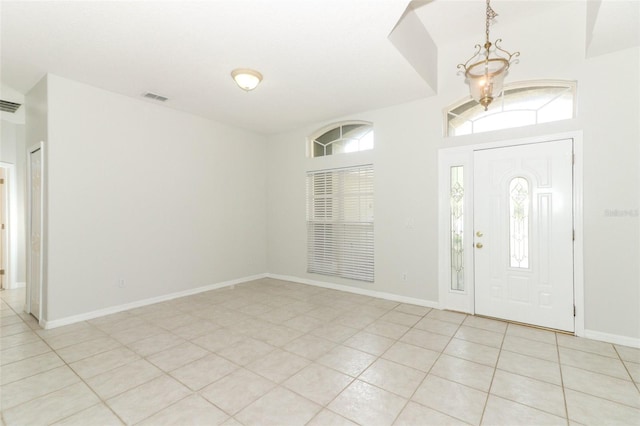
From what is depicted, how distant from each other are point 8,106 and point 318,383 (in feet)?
20.5

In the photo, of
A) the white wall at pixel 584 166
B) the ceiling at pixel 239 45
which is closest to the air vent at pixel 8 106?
the ceiling at pixel 239 45

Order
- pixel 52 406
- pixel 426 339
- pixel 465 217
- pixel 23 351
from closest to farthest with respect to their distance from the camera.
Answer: pixel 52 406 < pixel 23 351 < pixel 426 339 < pixel 465 217

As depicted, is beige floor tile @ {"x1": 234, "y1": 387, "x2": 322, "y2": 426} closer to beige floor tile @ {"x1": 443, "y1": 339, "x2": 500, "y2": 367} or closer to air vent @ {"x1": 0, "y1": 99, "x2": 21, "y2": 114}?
beige floor tile @ {"x1": 443, "y1": 339, "x2": 500, "y2": 367}

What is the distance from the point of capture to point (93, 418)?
6.43ft

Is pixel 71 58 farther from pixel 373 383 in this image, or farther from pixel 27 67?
pixel 373 383

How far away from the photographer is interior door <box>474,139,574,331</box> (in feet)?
11.0

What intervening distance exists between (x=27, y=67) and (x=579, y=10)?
20.2 ft

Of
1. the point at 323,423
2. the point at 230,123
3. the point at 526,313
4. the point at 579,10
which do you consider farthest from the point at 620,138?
the point at 230,123

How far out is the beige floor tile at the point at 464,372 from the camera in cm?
238

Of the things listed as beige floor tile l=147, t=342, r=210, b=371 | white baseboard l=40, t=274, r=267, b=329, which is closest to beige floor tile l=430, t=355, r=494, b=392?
beige floor tile l=147, t=342, r=210, b=371

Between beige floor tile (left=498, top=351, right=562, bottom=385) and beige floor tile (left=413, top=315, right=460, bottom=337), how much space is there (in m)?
0.60

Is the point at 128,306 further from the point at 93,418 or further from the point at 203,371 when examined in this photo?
the point at 93,418

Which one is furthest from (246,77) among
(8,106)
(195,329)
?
(8,106)

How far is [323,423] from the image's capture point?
192 centimetres
